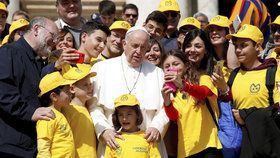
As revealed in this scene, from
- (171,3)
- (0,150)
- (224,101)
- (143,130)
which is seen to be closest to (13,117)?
(0,150)

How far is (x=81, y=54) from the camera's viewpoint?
7.29m

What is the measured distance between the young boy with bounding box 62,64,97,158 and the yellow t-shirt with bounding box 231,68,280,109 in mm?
1496

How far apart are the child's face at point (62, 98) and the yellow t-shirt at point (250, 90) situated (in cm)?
176

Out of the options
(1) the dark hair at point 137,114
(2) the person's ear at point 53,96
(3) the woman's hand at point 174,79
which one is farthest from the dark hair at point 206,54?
(2) the person's ear at point 53,96

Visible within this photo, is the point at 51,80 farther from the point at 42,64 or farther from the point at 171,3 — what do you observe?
the point at 171,3

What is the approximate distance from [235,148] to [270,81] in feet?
2.52

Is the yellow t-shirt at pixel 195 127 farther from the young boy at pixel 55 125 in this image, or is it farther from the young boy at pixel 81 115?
the young boy at pixel 55 125

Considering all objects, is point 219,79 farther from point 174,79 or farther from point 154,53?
point 154,53

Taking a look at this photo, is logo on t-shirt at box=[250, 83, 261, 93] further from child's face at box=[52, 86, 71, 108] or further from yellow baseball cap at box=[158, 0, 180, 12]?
yellow baseball cap at box=[158, 0, 180, 12]

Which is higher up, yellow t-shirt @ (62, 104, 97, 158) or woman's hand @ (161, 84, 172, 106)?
woman's hand @ (161, 84, 172, 106)

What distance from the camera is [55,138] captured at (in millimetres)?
6527

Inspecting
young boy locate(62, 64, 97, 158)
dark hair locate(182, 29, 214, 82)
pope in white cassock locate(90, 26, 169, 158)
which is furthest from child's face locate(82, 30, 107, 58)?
dark hair locate(182, 29, 214, 82)

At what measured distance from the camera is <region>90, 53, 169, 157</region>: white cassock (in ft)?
23.3

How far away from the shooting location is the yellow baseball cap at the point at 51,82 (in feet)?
21.7
